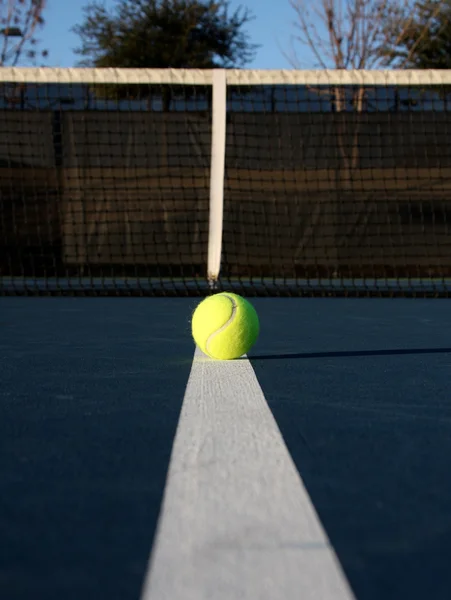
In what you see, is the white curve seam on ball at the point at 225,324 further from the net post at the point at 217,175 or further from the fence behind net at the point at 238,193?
the fence behind net at the point at 238,193

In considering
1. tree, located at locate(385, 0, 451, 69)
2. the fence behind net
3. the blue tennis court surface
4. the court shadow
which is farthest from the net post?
tree, located at locate(385, 0, 451, 69)

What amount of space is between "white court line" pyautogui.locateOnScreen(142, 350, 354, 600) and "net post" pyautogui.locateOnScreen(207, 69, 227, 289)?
5731 mm

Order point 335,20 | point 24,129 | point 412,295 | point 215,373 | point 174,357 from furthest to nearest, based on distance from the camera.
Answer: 1. point 335,20
2. point 24,129
3. point 412,295
4. point 174,357
5. point 215,373

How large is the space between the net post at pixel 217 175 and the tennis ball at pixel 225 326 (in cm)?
437

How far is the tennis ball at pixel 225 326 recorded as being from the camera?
3691 millimetres

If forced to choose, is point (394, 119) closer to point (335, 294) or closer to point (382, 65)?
point (335, 294)

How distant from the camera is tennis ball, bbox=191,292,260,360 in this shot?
145 inches

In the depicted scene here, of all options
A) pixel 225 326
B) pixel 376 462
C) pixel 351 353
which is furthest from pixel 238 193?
pixel 376 462

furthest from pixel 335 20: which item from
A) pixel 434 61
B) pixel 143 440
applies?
pixel 143 440

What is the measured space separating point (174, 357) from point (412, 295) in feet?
16.4

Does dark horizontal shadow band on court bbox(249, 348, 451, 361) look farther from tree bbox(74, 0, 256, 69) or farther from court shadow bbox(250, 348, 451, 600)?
tree bbox(74, 0, 256, 69)

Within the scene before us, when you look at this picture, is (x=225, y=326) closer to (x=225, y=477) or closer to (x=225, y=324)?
(x=225, y=324)

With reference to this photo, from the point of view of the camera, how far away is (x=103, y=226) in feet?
40.7

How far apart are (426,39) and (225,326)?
23223 millimetres
